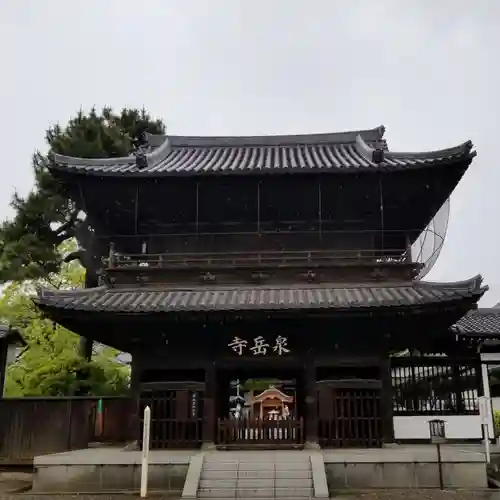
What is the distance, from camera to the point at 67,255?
85.2ft

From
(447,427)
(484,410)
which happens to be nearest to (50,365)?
(447,427)

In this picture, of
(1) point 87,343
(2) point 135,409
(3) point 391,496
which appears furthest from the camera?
(1) point 87,343

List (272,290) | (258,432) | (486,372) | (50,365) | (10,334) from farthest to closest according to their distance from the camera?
(50,365) → (10,334) → (486,372) → (272,290) → (258,432)

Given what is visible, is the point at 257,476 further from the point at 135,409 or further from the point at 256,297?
the point at 256,297

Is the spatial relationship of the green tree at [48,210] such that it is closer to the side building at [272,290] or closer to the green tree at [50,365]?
the green tree at [50,365]

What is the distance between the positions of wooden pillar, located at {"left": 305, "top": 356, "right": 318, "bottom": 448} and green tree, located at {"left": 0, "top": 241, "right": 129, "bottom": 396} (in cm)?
1130

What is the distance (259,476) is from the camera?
11625mm

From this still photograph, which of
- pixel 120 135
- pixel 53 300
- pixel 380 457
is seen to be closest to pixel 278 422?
pixel 380 457

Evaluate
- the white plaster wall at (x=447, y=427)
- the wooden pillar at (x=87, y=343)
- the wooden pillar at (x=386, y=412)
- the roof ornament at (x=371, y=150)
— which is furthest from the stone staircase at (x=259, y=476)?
the wooden pillar at (x=87, y=343)

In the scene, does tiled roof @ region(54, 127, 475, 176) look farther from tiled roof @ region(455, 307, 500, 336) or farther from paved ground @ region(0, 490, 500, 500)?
paved ground @ region(0, 490, 500, 500)

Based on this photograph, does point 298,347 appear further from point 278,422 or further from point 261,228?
point 261,228

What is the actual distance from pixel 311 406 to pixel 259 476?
2604mm

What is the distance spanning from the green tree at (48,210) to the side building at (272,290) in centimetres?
889

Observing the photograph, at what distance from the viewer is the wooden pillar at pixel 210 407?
44.7ft
